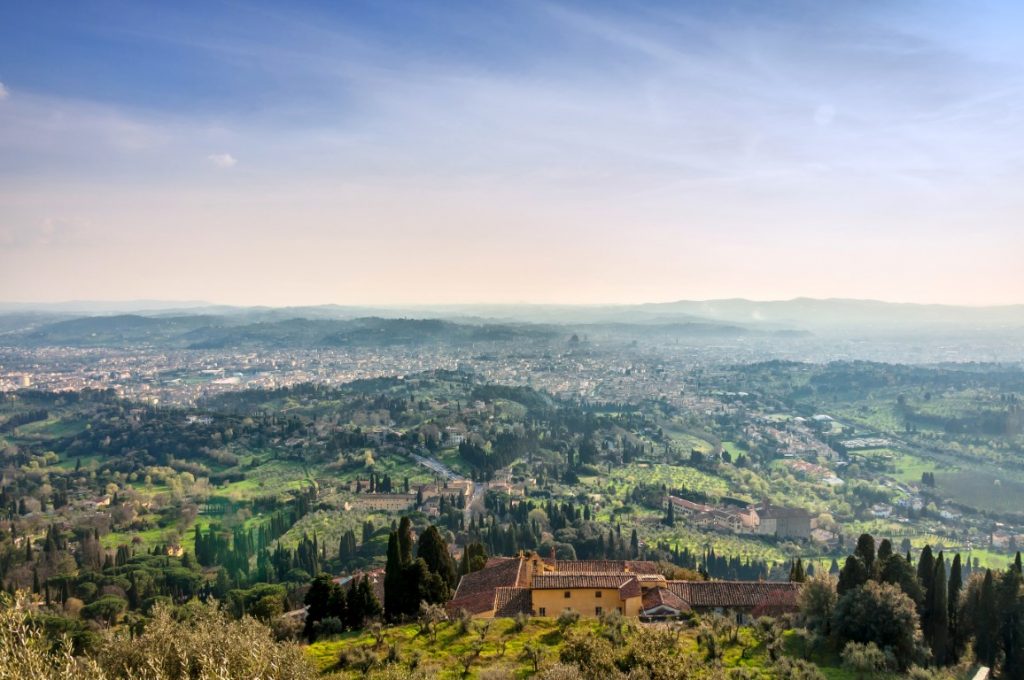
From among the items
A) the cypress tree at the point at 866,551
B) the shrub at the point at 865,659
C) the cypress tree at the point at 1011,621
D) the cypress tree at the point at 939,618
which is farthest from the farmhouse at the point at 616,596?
the cypress tree at the point at 1011,621

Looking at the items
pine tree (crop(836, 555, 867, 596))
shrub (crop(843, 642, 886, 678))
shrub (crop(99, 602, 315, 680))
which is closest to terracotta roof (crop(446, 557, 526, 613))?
shrub (crop(99, 602, 315, 680))

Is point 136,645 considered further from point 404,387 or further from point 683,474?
point 404,387

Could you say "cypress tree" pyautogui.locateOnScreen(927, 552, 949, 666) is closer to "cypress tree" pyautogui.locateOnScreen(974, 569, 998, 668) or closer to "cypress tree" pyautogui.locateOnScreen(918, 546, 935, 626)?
"cypress tree" pyautogui.locateOnScreen(918, 546, 935, 626)

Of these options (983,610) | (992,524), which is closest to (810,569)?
(992,524)

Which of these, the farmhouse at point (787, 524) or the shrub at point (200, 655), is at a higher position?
the shrub at point (200, 655)

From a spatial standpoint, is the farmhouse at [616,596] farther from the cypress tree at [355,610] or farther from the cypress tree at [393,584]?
the cypress tree at [355,610]

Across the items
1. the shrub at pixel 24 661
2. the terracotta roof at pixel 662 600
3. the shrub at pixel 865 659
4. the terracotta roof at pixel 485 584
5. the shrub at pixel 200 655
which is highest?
the shrub at pixel 24 661

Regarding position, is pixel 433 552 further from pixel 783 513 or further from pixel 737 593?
pixel 783 513
